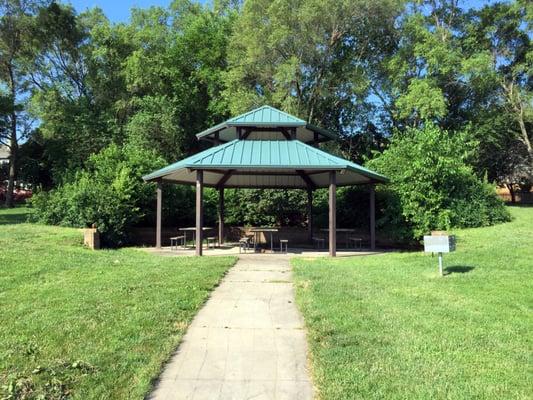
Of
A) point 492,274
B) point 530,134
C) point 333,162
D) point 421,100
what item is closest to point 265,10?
point 421,100

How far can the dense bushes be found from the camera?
17266 mm

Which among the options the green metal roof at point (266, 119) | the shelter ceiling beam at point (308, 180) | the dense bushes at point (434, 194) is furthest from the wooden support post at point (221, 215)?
the dense bushes at point (434, 194)

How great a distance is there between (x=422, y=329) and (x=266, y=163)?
31.2 feet

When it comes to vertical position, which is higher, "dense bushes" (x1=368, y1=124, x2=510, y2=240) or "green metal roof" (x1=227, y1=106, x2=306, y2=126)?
"green metal roof" (x1=227, y1=106, x2=306, y2=126)

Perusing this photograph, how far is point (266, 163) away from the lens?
14.8 m

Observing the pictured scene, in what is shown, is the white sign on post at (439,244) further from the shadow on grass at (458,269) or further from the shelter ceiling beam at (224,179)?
the shelter ceiling beam at (224,179)

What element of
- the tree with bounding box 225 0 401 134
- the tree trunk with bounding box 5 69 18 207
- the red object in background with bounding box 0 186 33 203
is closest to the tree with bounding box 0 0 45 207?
the tree trunk with bounding box 5 69 18 207

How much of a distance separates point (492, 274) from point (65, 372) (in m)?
8.16

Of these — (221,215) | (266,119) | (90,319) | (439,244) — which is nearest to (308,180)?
(266,119)

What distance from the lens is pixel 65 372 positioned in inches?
172

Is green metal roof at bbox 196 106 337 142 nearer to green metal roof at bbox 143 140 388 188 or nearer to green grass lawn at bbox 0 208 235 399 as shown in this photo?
green metal roof at bbox 143 140 388 188

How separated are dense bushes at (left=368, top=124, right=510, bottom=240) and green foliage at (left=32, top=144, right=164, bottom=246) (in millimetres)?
9622

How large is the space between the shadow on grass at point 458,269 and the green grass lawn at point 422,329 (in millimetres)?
25

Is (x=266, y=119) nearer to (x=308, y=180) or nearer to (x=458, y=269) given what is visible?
(x=308, y=180)
